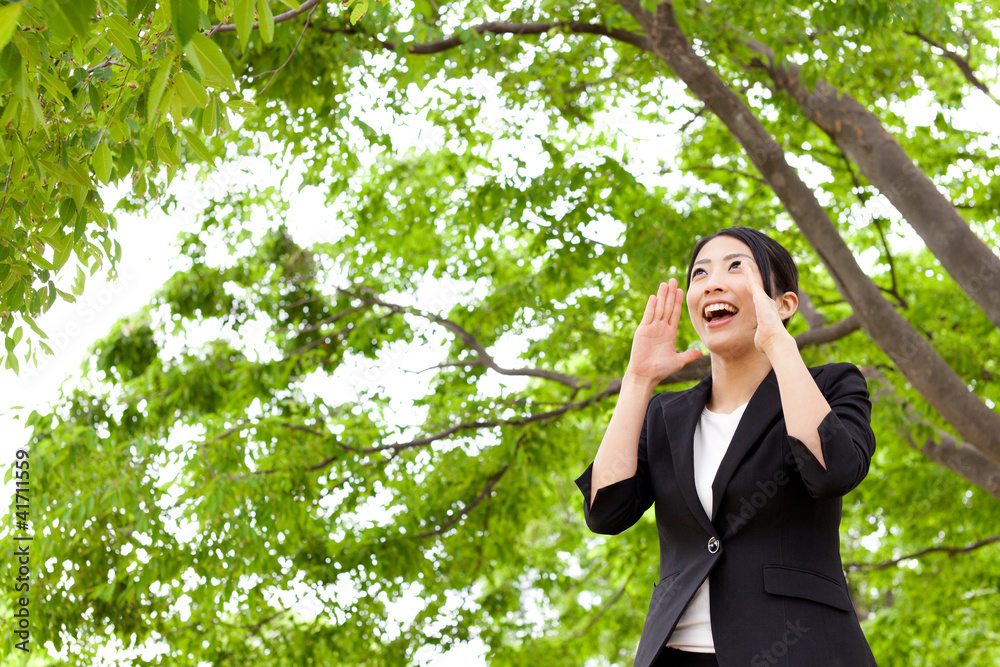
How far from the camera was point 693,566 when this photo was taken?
1725 millimetres

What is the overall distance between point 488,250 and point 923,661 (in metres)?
6.07

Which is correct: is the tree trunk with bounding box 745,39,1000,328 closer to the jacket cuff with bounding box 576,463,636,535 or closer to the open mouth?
the open mouth

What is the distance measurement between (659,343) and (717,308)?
0.48 ft

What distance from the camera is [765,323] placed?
5.72 ft

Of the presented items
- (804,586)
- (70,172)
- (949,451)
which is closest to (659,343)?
(804,586)

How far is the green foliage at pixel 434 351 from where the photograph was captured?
5.41m

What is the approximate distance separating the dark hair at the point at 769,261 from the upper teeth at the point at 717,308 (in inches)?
3.4

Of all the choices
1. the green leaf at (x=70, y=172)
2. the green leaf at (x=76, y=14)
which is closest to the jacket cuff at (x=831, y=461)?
the green leaf at (x=76, y=14)

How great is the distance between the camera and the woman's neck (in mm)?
1915

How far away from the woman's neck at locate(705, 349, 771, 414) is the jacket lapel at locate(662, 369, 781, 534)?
0.13 ft

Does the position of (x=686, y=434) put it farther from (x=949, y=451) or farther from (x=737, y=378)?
(x=949, y=451)

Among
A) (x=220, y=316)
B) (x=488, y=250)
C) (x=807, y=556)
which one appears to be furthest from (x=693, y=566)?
(x=220, y=316)

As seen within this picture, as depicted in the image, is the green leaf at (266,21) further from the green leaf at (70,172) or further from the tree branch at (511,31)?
the tree branch at (511,31)

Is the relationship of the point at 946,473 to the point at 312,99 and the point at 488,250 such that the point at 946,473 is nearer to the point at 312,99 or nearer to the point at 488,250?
the point at 488,250
